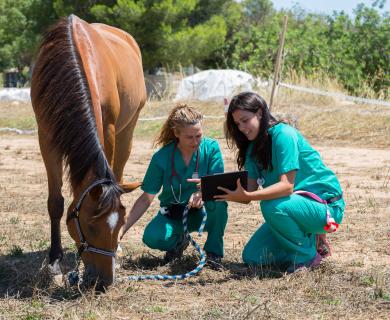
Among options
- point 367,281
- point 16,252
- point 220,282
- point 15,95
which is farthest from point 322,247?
point 15,95

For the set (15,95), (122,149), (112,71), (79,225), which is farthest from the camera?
(15,95)

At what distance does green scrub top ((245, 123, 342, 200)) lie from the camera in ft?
13.5

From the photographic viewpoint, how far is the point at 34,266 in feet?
14.3

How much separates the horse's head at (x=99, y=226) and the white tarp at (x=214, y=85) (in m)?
11.4

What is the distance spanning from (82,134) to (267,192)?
44.9 inches

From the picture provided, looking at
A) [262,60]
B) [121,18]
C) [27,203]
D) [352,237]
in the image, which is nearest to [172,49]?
[121,18]

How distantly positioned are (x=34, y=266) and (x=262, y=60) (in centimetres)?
1530

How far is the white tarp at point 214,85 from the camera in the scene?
15531mm

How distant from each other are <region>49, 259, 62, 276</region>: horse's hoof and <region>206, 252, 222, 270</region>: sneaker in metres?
0.97

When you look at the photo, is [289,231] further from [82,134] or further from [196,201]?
[82,134]

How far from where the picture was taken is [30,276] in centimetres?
412

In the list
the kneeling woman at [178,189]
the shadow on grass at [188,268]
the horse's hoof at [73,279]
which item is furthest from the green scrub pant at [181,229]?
the horse's hoof at [73,279]

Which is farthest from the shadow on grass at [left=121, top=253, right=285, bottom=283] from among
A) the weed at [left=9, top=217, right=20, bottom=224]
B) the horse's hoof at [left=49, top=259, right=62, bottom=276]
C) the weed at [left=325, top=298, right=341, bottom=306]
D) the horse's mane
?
the weed at [left=9, top=217, right=20, bottom=224]

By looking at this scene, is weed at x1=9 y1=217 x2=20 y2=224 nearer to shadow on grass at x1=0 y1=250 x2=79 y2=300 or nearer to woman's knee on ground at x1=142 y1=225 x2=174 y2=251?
shadow on grass at x1=0 y1=250 x2=79 y2=300
